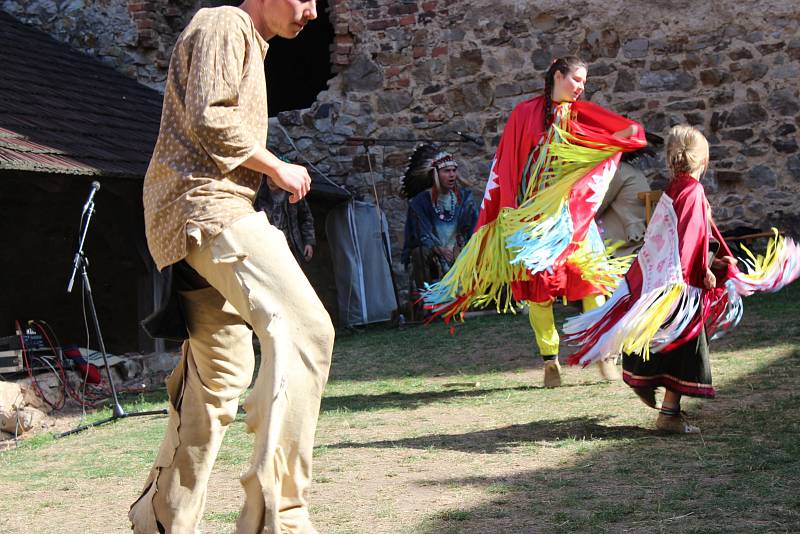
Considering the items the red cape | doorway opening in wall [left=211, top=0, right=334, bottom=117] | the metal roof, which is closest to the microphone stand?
the metal roof

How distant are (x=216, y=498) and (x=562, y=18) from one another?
8828mm

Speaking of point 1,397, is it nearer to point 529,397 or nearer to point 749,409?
point 529,397

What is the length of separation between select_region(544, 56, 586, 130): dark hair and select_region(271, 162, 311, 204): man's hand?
11.6 ft

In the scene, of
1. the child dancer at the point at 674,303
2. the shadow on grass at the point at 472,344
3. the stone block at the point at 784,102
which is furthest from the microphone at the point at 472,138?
the child dancer at the point at 674,303

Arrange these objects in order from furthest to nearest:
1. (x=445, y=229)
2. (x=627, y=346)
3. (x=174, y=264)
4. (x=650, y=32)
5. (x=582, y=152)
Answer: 1. (x=650, y=32)
2. (x=445, y=229)
3. (x=582, y=152)
4. (x=627, y=346)
5. (x=174, y=264)

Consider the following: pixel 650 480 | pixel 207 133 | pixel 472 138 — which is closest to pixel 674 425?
pixel 650 480

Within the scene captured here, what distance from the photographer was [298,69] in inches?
677

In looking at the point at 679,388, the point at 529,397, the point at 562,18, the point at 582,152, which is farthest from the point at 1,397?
the point at 562,18

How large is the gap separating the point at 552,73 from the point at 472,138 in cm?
596

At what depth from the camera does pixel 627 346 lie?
4668 millimetres

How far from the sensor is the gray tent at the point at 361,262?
40.2 ft

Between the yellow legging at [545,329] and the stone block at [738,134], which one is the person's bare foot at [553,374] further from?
the stone block at [738,134]

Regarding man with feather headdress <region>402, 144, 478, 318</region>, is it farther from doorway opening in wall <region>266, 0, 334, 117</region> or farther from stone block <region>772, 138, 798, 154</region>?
doorway opening in wall <region>266, 0, 334, 117</region>

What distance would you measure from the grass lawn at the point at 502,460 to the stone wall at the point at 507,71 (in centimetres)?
411
